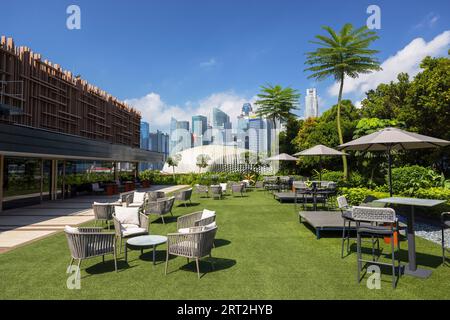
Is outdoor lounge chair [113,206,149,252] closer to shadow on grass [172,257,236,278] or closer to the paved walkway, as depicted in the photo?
shadow on grass [172,257,236,278]

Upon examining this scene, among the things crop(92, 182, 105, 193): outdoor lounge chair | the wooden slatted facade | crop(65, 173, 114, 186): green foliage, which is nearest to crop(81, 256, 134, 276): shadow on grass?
the wooden slatted facade

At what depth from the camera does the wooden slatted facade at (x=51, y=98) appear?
43.1 ft

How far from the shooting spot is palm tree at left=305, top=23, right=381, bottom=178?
16188 millimetres

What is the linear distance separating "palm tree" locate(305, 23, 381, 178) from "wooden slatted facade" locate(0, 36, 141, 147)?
51.0 ft

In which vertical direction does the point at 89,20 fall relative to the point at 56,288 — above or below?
above

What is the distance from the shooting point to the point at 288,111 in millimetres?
27719

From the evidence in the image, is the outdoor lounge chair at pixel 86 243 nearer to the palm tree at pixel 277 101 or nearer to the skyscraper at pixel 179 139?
the palm tree at pixel 277 101

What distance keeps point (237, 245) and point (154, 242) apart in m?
2.03

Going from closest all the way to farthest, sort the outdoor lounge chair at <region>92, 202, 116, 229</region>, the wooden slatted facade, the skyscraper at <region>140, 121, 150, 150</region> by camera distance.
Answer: the outdoor lounge chair at <region>92, 202, 116, 229</region>, the wooden slatted facade, the skyscraper at <region>140, 121, 150, 150</region>

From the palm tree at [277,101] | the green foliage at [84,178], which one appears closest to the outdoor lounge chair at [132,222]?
the green foliage at [84,178]

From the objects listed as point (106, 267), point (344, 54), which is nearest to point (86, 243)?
point (106, 267)

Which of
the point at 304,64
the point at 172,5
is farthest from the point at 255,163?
the point at 172,5

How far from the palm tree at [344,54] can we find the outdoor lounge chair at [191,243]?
13233 millimetres
